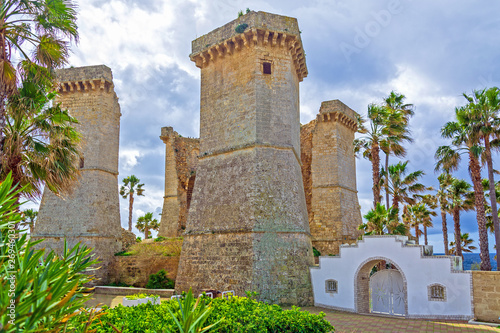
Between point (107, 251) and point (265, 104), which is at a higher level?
point (265, 104)

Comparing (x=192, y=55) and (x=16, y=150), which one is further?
(x=192, y=55)

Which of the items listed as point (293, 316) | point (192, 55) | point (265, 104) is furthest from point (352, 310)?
point (192, 55)

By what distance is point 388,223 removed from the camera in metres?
15.7

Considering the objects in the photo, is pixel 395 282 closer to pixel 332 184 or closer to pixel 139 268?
pixel 332 184

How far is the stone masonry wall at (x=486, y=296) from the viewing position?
10.4 meters

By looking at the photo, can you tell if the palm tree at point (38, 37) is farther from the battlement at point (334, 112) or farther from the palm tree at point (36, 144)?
the battlement at point (334, 112)

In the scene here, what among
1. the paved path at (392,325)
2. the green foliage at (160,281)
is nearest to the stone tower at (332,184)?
the green foliage at (160,281)

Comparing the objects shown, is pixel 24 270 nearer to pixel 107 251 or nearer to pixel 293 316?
pixel 293 316

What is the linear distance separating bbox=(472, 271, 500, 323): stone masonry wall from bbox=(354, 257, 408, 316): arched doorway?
8.08 ft

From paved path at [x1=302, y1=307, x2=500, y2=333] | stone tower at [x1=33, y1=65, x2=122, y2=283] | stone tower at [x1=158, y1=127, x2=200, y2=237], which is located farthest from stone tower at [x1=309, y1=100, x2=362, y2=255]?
stone tower at [x1=33, y1=65, x2=122, y2=283]

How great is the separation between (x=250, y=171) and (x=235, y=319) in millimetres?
8668

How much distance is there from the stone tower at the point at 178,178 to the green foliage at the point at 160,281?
669cm

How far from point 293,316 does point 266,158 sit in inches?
344

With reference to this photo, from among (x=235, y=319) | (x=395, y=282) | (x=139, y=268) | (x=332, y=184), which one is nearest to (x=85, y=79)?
(x=139, y=268)
